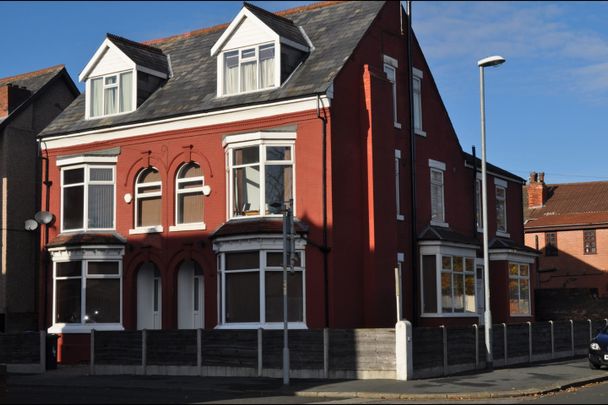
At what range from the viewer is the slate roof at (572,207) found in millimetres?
55438

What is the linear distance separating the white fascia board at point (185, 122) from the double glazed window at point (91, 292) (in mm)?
4503

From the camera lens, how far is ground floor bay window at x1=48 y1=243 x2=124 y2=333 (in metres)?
30.1

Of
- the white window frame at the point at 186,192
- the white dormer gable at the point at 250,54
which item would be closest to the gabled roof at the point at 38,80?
the white window frame at the point at 186,192

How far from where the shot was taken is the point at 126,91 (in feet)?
103

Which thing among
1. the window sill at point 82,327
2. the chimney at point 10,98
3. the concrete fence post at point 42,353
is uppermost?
the chimney at point 10,98

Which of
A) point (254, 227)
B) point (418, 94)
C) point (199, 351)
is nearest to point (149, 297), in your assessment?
point (254, 227)

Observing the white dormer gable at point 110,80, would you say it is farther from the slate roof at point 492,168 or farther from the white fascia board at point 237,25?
the slate roof at point 492,168

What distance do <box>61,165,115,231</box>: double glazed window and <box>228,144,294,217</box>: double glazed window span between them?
5.45 m

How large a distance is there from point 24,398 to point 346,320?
1064 cm

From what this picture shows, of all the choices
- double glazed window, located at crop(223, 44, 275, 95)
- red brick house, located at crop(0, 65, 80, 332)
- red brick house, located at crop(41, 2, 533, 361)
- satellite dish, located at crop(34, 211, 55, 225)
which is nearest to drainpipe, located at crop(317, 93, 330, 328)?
red brick house, located at crop(41, 2, 533, 361)

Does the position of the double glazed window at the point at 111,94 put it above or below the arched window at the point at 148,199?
above

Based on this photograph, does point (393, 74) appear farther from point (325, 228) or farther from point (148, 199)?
point (148, 199)

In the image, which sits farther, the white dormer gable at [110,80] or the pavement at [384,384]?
the white dormer gable at [110,80]

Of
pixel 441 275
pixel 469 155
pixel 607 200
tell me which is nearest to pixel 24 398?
pixel 441 275
